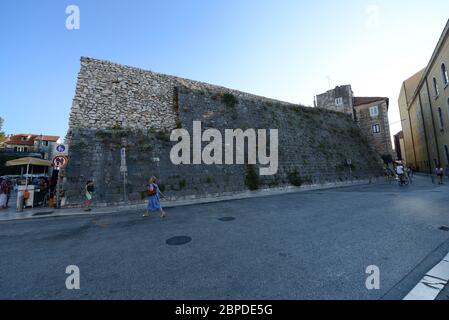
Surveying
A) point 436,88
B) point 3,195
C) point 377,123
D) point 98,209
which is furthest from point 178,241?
point 377,123

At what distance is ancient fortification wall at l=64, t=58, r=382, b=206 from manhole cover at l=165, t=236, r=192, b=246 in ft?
24.5

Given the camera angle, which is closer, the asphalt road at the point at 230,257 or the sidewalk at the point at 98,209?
the asphalt road at the point at 230,257

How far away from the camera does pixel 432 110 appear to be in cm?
2377

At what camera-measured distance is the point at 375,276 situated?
3.10 meters

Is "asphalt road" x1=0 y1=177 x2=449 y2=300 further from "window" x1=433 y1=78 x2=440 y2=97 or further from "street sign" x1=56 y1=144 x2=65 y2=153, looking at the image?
"window" x1=433 y1=78 x2=440 y2=97

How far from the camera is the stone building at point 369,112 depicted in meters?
30.0

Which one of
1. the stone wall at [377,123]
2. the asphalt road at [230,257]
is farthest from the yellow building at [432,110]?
the asphalt road at [230,257]

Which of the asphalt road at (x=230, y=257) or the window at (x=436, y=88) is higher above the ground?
the window at (x=436, y=88)

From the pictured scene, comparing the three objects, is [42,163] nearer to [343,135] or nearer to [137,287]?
[137,287]

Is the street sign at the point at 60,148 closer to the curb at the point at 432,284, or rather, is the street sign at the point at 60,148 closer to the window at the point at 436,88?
the curb at the point at 432,284

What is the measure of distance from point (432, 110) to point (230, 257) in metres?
33.0

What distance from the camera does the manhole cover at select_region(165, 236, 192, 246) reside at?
493 cm

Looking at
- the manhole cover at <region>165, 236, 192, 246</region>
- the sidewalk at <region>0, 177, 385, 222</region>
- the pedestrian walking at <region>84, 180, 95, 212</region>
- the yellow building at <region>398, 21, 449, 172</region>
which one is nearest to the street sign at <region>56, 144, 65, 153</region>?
the pedestrian walking at <region>84, 180, 95, 212</region>

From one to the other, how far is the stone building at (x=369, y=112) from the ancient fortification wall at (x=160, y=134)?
1377cm
